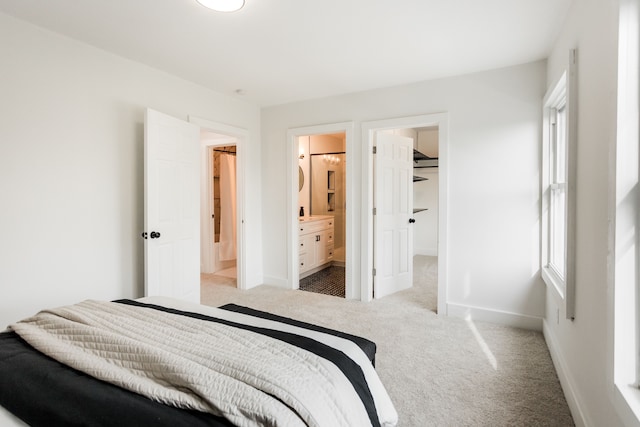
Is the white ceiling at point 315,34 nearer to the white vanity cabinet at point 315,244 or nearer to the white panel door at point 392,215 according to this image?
the white panel door at point 392,215

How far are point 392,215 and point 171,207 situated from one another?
243 centimetres

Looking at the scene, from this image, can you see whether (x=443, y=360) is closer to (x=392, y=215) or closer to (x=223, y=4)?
(x=392, y=215)

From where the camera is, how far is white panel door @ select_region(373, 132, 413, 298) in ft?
12.7

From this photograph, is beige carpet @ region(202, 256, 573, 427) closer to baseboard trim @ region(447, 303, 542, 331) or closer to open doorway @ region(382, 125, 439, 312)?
baseboard trim @ region(447, 303, 542, 331)

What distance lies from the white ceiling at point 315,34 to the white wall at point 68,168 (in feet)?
0.62

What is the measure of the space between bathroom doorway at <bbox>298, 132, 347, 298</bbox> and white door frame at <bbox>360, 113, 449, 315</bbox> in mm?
864

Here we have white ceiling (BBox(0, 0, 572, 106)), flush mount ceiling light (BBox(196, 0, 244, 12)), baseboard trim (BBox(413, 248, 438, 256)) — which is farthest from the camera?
baseboard trim (BBox(413, 248, 438, 256))

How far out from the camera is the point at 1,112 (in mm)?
2172

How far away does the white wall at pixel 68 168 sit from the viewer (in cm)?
223

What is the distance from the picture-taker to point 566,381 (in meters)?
1.99

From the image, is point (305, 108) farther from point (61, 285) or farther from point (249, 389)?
point (249, 389)

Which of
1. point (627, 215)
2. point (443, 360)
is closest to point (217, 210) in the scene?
point (443, 360)

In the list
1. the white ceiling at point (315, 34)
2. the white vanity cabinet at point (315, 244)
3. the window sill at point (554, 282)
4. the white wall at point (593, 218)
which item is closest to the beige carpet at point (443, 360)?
the white wall at point (593, 218)

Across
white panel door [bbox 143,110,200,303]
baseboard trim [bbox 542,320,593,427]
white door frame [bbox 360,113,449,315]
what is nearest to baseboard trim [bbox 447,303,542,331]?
white door frame [bbox 360,113,449,315]
